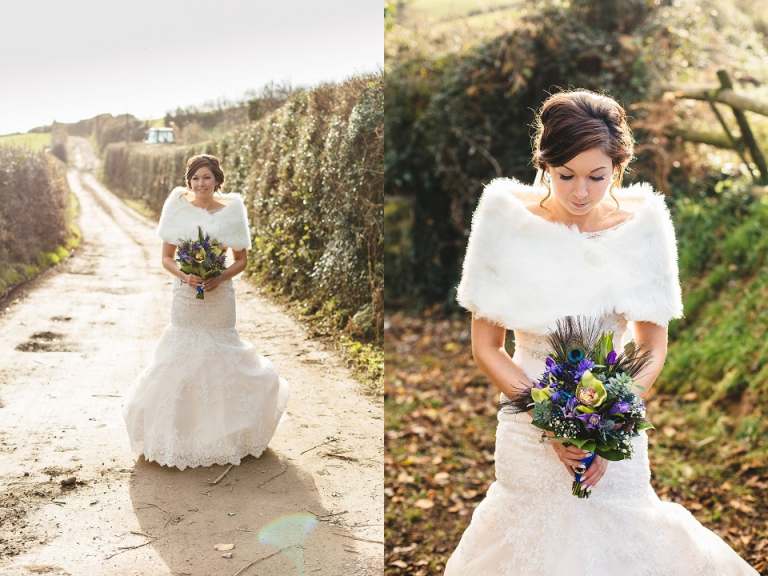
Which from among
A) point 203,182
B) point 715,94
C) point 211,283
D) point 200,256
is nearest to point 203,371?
point 211,283

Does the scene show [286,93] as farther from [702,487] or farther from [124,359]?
[702,487]

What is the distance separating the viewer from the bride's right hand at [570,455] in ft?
7.04

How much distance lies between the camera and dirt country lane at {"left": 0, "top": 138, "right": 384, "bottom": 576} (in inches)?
108

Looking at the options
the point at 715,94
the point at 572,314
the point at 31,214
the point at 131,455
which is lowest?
the point at 131,455

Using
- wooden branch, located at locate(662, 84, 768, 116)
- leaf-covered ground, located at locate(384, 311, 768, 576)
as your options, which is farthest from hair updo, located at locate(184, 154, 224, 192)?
wooden branch, located at locate(662, 84, 768, 116)

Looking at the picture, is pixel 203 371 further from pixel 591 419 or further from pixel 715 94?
pixel 715 94

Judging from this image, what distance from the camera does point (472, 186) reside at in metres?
7.78

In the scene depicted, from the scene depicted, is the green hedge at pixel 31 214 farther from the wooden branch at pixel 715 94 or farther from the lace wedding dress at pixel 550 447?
the wooden branch at pixel 715 94

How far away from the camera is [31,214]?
9.42 ft

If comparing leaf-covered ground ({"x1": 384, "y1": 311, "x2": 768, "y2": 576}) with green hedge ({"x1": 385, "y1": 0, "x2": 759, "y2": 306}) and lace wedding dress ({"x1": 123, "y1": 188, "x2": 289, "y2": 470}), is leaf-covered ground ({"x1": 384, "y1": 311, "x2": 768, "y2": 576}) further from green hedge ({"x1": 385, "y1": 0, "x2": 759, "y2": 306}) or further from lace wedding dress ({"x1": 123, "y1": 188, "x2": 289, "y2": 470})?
green hedge ({"x1": 385, "y1": 0, "x2": 759, "y2": 306})

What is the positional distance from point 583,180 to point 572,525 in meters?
1.00

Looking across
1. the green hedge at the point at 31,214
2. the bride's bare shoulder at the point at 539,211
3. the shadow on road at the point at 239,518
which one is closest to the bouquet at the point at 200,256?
the green hedge at the point at 31,214

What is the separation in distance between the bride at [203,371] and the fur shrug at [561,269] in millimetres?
1129

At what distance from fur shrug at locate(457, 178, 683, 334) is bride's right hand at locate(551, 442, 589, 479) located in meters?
0.34
